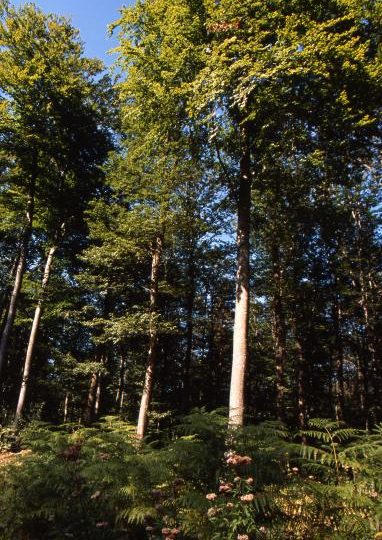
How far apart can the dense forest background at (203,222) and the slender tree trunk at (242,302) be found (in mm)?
51

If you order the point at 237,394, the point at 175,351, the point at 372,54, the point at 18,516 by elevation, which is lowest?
the point at 18,516

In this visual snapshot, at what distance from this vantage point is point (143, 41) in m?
9.62

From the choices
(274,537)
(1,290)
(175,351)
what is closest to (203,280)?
(175,351)

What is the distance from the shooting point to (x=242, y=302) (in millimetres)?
9148

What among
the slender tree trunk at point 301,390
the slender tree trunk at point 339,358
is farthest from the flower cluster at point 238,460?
the slender tree trunk at point 339,358

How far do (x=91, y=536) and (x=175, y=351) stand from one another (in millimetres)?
18443

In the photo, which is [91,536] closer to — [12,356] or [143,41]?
[143,41]

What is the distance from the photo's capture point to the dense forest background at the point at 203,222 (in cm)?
475

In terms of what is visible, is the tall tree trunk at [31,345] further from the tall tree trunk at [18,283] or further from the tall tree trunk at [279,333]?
the tall tree trunk at [279,333]

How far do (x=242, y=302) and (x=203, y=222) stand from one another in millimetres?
6104

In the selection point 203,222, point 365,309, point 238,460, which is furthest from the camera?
point 365,309

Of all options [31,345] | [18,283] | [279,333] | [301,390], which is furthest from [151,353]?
[301,390]

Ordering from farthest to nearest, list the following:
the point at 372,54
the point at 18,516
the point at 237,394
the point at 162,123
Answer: the point at 162,123 < the point at 372,54 < the point at 237,394 < the point at 18,516

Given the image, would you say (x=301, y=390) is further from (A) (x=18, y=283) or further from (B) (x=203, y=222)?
(A) (x=18, y=283)
